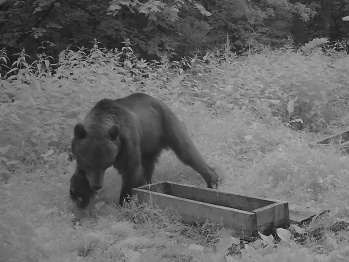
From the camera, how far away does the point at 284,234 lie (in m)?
4.84

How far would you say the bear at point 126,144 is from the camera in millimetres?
5641

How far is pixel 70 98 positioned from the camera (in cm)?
893

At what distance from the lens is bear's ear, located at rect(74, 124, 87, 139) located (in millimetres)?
5563

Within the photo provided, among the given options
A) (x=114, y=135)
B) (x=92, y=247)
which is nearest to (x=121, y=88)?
(x=114, y=135)

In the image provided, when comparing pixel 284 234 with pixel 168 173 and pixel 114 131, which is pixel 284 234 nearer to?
pixel 114 131

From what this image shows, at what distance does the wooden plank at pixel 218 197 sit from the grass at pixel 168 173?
56cm

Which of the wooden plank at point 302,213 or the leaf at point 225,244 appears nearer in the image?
the leaf at point 225,244

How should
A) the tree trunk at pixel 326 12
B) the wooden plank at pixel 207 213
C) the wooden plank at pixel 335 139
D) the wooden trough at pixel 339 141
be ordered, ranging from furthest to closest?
the tree trunk at pixel 326 12, the wooden plank at pixel 335 139, the wooden trough at pixel 339 141, the wooden plank at pixel 207 213

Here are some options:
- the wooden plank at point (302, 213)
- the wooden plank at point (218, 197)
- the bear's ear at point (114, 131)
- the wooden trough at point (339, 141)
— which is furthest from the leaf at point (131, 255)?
the wooden trough at point (339, 141)

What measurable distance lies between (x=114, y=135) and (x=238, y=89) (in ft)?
21.3

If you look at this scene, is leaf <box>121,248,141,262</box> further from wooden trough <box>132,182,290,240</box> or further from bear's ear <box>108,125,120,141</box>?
bear's ear <box>108,125,120,141</box>

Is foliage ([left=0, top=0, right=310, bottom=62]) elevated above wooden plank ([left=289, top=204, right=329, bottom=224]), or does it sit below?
above

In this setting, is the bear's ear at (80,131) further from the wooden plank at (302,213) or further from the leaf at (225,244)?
the wooden plank at (302,213)

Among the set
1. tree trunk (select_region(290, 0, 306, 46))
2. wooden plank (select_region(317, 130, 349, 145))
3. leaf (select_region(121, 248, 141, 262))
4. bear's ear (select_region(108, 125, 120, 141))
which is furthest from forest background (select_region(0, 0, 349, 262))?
tree trunk (select_region(290, 0, 306, 46))
